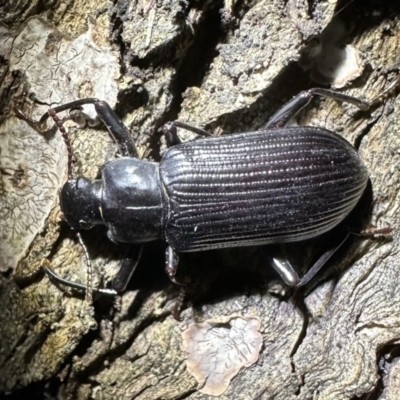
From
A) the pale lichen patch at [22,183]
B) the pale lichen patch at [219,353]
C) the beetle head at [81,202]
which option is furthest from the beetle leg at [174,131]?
the pale lichen patch at [219,353]

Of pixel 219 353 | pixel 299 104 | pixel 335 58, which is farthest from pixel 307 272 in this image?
pixel 335 58

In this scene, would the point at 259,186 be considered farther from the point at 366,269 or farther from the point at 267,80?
the point at 366,269

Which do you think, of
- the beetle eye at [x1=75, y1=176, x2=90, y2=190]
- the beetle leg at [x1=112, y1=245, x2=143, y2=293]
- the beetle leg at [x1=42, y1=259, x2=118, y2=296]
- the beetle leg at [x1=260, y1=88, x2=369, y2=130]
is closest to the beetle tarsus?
the beetle leg at [x1=112, y1=245, x2=143, y2=293]

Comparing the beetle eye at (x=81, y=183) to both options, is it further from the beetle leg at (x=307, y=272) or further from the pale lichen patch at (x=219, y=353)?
the beetle leg at (x=307, y=272)

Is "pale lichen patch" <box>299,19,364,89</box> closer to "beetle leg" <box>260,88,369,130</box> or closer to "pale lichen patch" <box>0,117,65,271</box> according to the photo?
"beetle leg" <box>260,88,369,130</box>

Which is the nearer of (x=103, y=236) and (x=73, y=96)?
(x=73, y=96)

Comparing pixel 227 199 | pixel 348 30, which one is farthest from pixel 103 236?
pixel 348 30

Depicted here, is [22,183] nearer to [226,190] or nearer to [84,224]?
[84,224]
